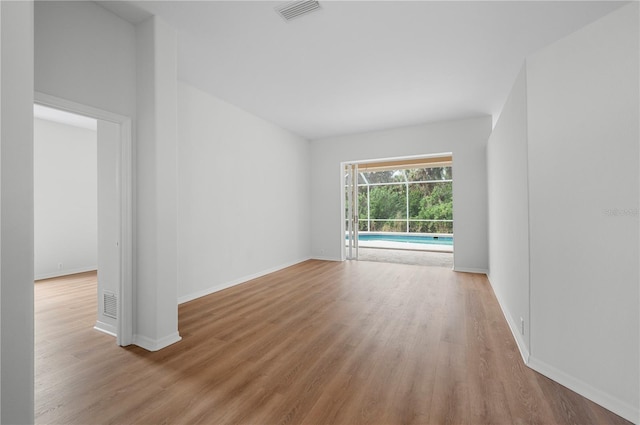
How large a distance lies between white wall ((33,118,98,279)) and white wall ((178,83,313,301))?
11.6ft

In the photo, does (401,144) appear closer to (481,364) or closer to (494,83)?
(494,83)

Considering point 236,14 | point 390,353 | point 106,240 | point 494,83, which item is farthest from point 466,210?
point 106,240

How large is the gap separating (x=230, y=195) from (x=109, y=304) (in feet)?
7.32

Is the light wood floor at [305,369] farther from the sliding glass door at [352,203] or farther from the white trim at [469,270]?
the sliding glass door at [352,203]

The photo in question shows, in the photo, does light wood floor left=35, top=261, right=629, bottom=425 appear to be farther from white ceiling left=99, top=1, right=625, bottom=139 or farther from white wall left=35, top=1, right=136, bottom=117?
white ceiling left=99, top=1, right=625, bottom=139

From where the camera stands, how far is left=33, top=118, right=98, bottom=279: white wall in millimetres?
5172

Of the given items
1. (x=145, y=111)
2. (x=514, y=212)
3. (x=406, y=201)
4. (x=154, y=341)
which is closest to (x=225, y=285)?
(x=154, y=341)

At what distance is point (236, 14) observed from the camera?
2.47 metres

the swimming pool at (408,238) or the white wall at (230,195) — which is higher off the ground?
the white wall at (230,195)

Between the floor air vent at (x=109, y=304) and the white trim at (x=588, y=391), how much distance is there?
3.72 m

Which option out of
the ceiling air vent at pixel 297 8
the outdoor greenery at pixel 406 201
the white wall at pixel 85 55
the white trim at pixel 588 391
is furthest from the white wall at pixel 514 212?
the outdoor greenery at pixel 406 201

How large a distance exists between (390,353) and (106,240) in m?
3.02

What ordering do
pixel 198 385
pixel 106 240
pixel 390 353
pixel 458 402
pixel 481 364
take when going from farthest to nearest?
1. pixel 106 240
2. pixel 390 353
3. pixel 481 364
4. pixel 198 385
5. pixel 458 402

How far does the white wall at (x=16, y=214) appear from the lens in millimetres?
1065
